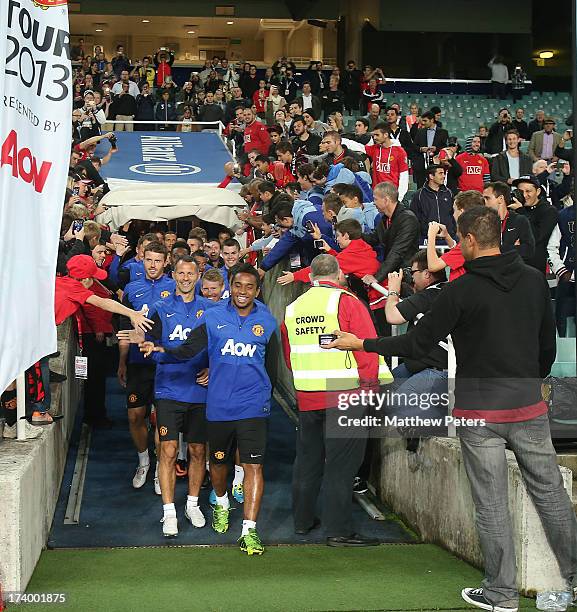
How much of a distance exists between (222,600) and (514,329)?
2.25 metres

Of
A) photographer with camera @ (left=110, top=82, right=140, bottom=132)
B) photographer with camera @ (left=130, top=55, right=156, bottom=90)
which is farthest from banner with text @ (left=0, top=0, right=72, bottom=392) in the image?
photographer with camera @ (left=130, top=55, right=156, bottom=90)

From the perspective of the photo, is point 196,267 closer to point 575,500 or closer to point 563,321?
point 575,500

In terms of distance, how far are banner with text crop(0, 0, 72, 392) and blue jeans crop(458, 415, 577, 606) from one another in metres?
2.49

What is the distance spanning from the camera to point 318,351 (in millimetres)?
7676

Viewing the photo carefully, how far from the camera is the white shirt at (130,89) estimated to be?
2973 centimetres

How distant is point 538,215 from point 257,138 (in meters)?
11.9

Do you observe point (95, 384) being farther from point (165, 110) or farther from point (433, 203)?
point (165, 110)

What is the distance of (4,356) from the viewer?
605cm

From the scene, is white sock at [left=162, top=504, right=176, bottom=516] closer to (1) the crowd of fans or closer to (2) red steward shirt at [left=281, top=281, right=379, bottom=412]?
(1) the crowd of fans

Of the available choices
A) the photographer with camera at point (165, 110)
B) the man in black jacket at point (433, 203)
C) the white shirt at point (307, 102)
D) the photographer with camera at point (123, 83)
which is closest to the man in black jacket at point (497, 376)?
the man in black jacket at point (433, 203)

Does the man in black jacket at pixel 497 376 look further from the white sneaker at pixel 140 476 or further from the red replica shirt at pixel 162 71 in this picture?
the red replica shirt at pixel 162 71

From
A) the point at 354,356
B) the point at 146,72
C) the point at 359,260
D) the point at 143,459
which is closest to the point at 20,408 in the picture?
the point at 354,356

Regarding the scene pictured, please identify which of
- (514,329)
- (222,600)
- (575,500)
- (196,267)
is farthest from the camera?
(196,267)

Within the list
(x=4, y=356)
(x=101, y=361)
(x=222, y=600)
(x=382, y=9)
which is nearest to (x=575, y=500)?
(x=222, y=600)
